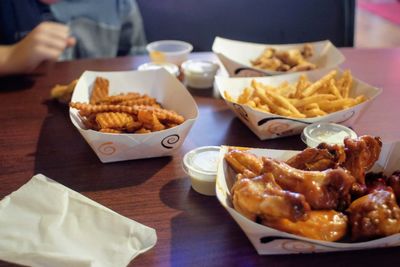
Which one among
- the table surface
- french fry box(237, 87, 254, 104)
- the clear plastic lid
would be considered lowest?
the table surface

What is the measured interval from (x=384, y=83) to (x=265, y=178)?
99 centimetres

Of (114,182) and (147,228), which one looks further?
(114,182)

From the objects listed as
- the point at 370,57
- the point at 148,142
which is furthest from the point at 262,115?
the point at 370,57

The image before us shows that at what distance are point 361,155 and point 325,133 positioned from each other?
28 centimetres

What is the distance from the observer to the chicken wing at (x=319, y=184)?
0.82 meters

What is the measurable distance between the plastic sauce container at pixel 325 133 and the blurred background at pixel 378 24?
3.39 m

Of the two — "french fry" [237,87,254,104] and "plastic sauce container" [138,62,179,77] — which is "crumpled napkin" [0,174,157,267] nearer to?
"french fry" [237,87,254,104]

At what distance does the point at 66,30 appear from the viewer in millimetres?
1749

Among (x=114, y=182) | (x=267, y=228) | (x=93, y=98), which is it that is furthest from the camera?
(x=93, y=98)

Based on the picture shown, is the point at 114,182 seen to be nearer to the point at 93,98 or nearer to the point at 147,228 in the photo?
the point at 147,228

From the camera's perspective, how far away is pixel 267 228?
0.75 metres

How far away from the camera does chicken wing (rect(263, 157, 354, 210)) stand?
822 mm

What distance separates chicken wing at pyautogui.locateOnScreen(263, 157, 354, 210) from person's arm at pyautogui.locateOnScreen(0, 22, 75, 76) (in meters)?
1.13

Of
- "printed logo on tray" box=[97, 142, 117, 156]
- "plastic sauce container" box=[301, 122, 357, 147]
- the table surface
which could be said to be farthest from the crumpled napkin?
"plastic sauce container" box=[301, 122, 357, 147]
